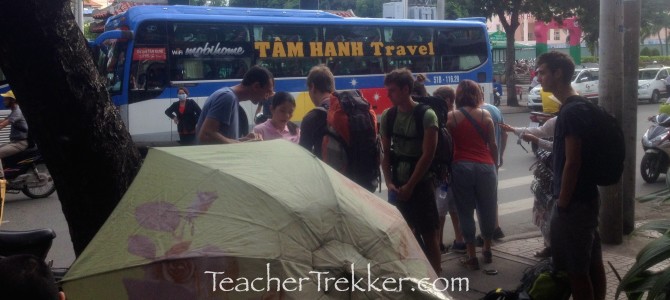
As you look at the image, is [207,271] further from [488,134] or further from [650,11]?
[650,11]

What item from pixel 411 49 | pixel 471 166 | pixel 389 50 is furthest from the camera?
pixel 411 49

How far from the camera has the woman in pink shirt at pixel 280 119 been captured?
19.4ft

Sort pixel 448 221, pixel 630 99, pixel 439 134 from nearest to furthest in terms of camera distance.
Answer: pixel 439 134 → pixel 630 99 → pixel 448 221

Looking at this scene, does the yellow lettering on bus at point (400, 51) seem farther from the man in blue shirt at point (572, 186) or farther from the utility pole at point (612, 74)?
the man in blue shirt at point (572, 186)

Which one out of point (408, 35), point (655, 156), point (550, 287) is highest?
point (408, 35)

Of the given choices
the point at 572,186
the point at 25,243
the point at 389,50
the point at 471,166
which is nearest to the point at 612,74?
the point at 471,166

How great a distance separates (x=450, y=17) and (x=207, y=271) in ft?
123

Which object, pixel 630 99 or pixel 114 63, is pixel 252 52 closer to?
pixel 114 63

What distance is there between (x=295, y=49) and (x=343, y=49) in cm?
135

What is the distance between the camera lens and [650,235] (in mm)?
→ 7418

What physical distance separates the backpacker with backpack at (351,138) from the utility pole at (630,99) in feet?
9.53

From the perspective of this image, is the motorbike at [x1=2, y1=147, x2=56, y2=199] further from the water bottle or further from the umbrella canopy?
the umbrella canopy

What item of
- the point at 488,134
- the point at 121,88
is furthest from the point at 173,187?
the point at 121,88

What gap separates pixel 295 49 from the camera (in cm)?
1723
